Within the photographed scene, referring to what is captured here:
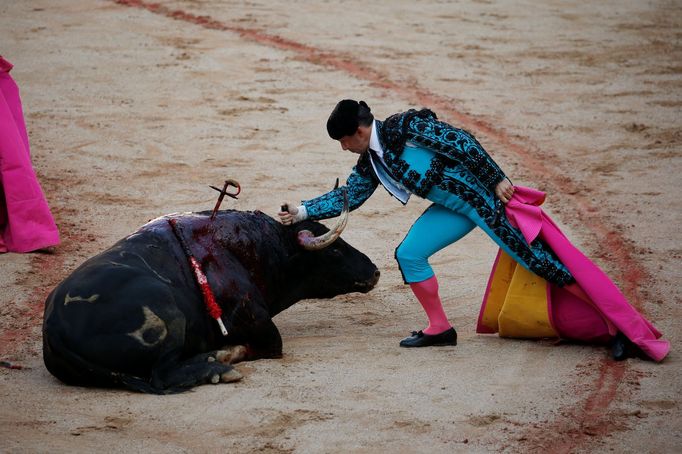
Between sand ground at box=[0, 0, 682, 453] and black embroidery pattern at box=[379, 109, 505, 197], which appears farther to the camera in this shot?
black embroidery pattern at box=[379, 109, 505, 197]

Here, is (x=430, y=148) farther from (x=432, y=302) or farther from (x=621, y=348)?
(x=621, y=348)

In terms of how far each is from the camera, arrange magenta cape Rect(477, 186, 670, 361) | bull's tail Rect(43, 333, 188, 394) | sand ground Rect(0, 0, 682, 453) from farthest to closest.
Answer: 1. magenta cape Rect(477, 186, 670, 361)
2. bull's tail Rect(43, 333, 188, 394)
3. sand ground Rect(0, 0, 682, 453)

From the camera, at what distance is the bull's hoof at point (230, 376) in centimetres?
468

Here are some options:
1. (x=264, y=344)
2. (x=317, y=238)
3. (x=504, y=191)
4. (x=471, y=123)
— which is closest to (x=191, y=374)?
(x=264, y=344)

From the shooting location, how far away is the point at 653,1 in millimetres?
12734

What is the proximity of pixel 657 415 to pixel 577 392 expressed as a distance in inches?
13.9

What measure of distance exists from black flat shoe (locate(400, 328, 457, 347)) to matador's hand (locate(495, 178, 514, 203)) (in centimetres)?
67

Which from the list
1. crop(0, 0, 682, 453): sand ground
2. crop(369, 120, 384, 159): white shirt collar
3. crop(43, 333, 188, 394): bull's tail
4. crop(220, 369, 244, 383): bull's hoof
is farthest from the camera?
crop(369, 120, 384, 159): white shirt collar

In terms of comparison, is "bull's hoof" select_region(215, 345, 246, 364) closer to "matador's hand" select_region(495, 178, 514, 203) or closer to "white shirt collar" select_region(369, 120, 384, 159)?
"white shirt collar" select_region(369, 120, 384, 159)

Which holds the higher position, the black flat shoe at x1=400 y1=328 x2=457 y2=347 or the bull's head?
the bull's head

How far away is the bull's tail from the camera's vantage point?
4.55 meters

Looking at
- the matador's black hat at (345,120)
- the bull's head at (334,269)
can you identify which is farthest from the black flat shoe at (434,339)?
the matador's black hat at (345,120)

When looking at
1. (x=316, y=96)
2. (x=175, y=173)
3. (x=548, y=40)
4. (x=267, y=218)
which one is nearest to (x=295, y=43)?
(x=316, y=96)

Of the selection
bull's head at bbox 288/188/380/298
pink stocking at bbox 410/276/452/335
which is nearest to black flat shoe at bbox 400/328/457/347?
pink stocking at bbox 410/276/452/335
